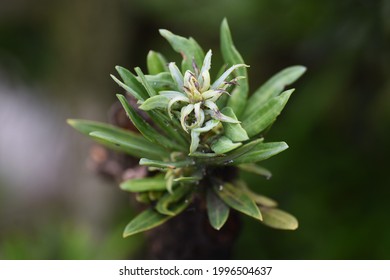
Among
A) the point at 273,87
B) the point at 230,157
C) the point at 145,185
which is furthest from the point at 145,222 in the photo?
the point at 273,87

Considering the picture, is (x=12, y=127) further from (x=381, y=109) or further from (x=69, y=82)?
(x=381, y=109)

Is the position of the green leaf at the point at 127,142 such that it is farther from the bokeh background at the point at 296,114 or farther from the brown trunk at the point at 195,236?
the bokeh background at the point at 296,114

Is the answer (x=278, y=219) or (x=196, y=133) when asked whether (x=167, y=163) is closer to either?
(x=196, y=133)

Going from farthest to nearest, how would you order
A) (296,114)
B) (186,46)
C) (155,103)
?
1. (296,114)
2. (186,46)
3. (155,103)

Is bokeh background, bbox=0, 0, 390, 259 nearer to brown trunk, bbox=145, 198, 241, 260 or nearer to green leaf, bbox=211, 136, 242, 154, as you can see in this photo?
brown trunk, bbox=145, 198, 241, 260

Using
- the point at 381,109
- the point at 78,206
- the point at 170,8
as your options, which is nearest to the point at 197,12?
the point at 170,8
